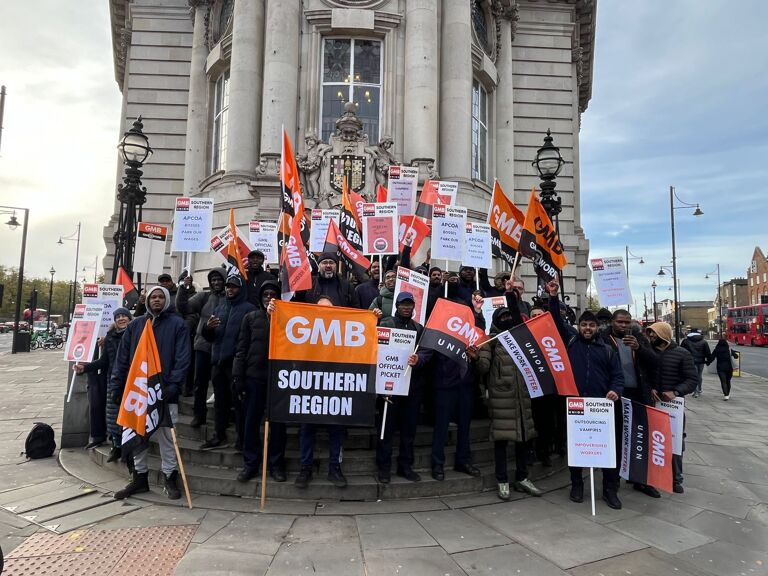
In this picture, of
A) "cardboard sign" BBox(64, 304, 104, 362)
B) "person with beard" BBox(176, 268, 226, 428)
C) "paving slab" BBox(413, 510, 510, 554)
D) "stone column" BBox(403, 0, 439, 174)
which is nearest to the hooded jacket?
"person with beard" BBox(176, 268, 226, 428)

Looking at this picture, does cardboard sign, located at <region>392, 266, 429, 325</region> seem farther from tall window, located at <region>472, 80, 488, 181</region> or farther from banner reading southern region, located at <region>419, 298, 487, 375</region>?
tall window, located at <region>472, 80, 488, 181</region>

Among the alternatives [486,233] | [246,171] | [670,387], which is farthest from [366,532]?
[246,171]

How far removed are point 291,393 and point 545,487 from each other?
352 centimetres

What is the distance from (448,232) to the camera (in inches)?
315

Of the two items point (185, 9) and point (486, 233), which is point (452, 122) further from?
point (185, 9)

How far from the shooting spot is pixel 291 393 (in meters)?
5.42

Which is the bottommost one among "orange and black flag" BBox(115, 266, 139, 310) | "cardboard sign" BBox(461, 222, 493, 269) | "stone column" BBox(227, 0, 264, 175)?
"orange and black flag" BBox(115, 266, 139, 310)

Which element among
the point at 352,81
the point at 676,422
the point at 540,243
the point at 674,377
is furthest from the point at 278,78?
the point at 676,422

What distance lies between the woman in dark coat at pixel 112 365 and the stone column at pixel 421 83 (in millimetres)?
10479

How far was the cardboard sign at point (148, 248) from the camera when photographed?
30.3 feet

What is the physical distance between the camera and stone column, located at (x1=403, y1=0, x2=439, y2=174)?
15430 millimetres

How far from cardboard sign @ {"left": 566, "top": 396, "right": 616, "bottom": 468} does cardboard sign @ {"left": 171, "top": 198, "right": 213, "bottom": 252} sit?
6922 mm

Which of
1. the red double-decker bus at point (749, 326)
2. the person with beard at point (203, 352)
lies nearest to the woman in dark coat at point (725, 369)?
the person with beard at point (203, 352)

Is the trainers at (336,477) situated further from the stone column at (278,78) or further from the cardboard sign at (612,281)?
the stone column at (278,78)
